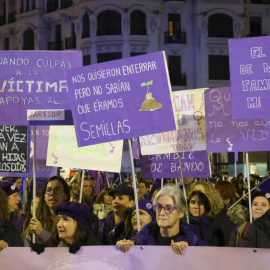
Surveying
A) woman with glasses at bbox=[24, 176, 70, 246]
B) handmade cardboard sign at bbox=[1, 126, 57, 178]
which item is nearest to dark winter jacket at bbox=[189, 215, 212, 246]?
woman with glasses at bbox=[24, 176, 70, 246]

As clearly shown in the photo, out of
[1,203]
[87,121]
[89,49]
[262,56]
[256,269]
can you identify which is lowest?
[256,269]

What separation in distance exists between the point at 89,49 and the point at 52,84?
37609 millimetres

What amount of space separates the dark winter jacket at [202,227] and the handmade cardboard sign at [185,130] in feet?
7.39

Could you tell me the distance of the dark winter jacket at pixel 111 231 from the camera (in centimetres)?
805

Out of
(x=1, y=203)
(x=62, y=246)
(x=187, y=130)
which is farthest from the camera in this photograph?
(x=187, y=130)

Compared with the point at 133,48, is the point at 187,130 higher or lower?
lower

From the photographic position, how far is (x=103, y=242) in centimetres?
828

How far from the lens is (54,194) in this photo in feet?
27.5

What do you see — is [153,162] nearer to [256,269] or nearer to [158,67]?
[158,67]

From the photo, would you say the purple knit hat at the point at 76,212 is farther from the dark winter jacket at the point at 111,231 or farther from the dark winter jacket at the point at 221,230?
the dark winter jacket at the point at 221,230

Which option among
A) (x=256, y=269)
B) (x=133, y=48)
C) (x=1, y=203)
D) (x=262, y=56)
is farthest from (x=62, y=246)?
(x=133, y=48)

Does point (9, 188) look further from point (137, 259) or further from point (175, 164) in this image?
point (137, 259)

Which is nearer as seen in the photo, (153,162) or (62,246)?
(62,246)

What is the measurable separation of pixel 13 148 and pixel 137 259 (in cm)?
308
